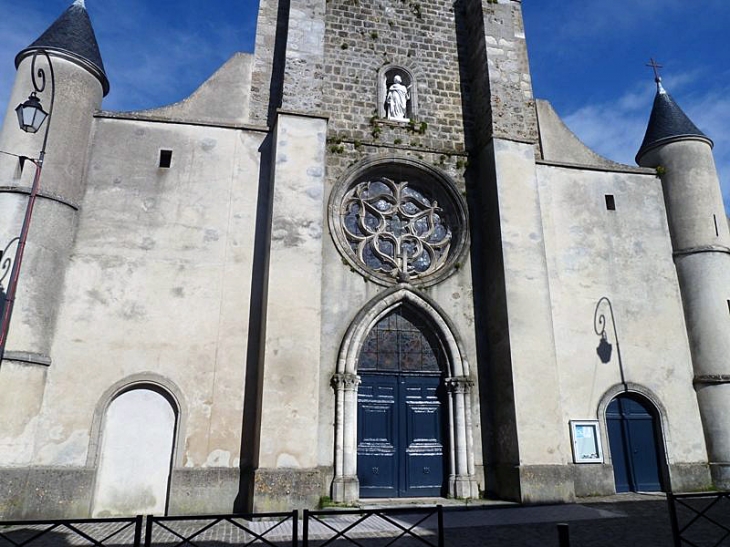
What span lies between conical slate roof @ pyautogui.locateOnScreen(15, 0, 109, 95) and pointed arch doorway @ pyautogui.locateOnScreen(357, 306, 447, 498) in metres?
6.62

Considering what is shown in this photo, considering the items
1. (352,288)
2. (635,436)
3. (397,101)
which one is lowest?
(635,436)

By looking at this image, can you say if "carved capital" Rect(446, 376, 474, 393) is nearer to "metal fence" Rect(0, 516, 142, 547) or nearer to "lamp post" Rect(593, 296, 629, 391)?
"lamp post" Rect(593, 296, 629, 391)

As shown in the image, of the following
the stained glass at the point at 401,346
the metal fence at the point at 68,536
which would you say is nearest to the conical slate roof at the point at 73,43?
the stained glass at the point at 401,346

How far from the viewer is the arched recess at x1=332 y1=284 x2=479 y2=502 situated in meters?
8.52

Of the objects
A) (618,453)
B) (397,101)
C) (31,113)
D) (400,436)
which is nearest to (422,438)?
(400,436)

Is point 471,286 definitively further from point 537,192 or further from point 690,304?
→ point 690,304

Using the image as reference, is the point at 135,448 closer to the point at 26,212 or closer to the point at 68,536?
the point at 68,536

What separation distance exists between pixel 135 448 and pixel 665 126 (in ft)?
39.2

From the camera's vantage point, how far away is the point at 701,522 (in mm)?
6977

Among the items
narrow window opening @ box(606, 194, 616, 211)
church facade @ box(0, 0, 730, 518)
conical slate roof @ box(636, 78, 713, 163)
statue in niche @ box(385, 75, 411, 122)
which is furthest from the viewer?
conical slate roof @ box(636, 78, 713, 163)

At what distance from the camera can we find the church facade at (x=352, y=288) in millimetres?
8070

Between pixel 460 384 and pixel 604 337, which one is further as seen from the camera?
pixel 604 337

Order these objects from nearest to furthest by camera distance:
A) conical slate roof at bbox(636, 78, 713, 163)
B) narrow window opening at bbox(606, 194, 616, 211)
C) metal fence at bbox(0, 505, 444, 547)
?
1. metal fence at bbox(0, 505, 444, 547)
2. narrow window opening at bbox(606, 194, 616, 211)
3. conical slate roof at bbox(636, 78, 713, 163)

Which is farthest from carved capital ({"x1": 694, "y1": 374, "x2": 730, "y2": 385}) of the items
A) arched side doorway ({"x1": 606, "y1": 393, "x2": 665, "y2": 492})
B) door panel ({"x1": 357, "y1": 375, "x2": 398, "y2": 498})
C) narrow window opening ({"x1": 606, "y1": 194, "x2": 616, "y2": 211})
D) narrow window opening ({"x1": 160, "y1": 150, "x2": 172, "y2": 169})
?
narrow window opening ({"x1": 160, "y1": 150, "x2": 172, "y2": 169})
